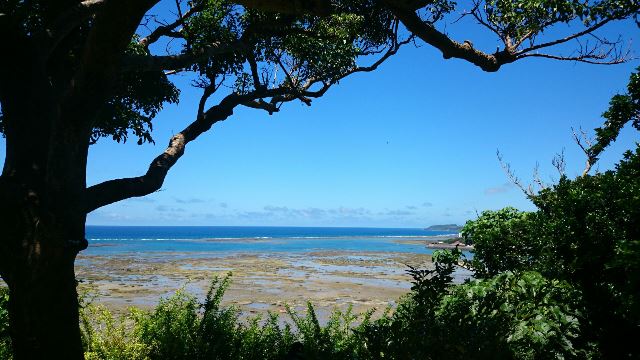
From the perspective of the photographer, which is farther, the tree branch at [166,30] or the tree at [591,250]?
the tree branch at [166,30]

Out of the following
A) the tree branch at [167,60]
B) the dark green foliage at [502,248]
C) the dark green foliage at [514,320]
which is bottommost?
the dark green foliage at [514,320]

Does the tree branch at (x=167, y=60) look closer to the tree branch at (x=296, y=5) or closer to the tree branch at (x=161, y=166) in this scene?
the tree branch at (x=161, y=166)

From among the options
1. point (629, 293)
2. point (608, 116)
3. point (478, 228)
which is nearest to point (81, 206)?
point (629, 293)

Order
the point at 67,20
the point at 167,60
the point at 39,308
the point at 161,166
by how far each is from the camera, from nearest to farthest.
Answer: the point at 39,308 < the point at 67,20 < the point at 167,60 < the point at 161,166

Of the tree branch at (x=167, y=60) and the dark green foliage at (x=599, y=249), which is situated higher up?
the tree branch at (x=167, y=60)

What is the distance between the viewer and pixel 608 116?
463 inches

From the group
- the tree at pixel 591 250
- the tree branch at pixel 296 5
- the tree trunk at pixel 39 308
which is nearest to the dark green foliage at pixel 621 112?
the tree at pixel 591 250

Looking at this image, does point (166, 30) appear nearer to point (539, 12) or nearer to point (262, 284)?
point (539, 12)

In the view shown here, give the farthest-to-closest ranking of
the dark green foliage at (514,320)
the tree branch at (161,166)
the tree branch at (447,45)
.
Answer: the tree branch at (161,166) < the tree branch at (447,45) < the dark green foliage at (514,320)

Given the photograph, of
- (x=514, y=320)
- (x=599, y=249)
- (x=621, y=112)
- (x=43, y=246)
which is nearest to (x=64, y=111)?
(x=43, y=246)

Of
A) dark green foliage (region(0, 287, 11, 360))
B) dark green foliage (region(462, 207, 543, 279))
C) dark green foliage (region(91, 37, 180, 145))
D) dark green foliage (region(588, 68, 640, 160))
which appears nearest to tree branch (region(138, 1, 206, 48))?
dark green foliage (region(91, 37, 180, 145))

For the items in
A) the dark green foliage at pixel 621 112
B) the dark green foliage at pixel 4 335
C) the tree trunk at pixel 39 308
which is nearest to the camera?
the tree trunk at pixel 39 308

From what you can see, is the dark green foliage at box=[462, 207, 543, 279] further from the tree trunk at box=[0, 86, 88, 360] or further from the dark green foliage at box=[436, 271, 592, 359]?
the tree trunk at box=[0, 86, 88, 360]

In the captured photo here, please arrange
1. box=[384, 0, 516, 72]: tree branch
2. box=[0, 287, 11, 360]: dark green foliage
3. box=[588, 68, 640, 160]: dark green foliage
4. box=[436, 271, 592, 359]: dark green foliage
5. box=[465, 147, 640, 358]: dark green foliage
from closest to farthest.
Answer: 1. box=[436, 271, 592, 359]: dark green foliage
2. box=[384, 0, 516, 72]: tree branch
3. box=[465, 147, 640, 358]: dark green foliage
4. box=[0, 287, 11, 360]: dark green foliage
5. box=[588, 68, 640, 160]: dark green foliage
